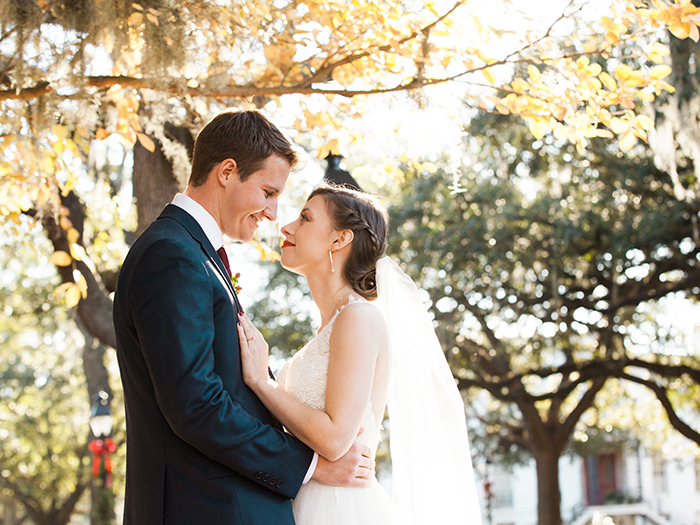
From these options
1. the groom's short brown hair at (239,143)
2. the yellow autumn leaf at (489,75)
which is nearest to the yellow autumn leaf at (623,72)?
the yellow autumn leaf at (489,75)

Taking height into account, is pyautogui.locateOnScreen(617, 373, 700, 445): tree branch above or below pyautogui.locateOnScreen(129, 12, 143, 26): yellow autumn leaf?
below

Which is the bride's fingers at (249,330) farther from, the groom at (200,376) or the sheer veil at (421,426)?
the sheer veil at (421,426)

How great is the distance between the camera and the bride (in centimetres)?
229

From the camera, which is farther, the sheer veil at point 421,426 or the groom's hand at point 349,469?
the sheer veil at point 421,426

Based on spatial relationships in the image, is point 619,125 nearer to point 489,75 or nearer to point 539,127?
point 539,127

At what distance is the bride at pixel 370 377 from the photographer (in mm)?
2295

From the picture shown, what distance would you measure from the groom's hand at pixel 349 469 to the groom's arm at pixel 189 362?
0.96ft

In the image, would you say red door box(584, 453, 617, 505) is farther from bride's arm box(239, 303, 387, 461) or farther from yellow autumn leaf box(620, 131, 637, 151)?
bride's arm box(239, 303, 387, 461)

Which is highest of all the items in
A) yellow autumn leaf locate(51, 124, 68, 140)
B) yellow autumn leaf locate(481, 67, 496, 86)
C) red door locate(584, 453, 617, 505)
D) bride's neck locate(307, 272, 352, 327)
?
yellow autumn leaf locate(481, 67, 496, 86)

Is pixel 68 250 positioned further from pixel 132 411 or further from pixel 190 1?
pixel 132 411

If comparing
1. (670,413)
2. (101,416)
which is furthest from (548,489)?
(101,416)

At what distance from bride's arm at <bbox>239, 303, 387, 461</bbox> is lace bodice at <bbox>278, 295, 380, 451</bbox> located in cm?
12

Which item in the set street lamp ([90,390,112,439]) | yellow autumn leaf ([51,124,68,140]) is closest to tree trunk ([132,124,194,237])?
yellow autumn leaf ([51,124,68,140])

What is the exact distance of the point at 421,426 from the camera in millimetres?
2568
